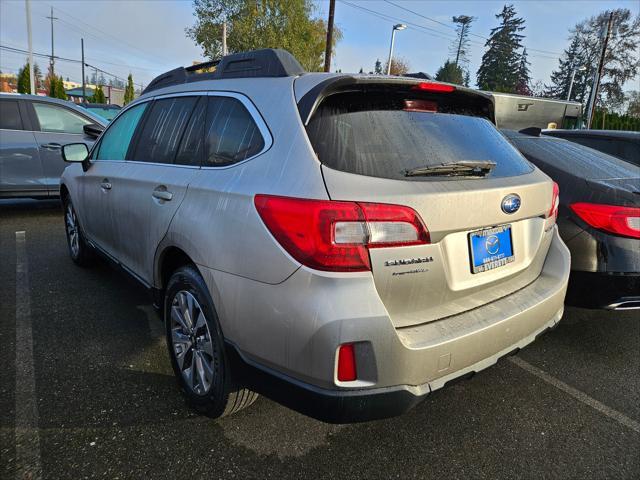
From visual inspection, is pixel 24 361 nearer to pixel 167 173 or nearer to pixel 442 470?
pixel 167 173

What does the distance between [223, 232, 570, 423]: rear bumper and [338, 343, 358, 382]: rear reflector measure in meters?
0.02

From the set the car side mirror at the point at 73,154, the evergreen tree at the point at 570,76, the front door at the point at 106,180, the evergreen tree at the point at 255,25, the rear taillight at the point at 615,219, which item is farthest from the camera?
the evergreen tree at the point at 570,76

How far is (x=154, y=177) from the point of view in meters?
2.64

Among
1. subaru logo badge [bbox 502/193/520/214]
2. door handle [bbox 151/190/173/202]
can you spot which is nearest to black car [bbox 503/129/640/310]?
subaru logo badge [bbox 502/193/520/214]

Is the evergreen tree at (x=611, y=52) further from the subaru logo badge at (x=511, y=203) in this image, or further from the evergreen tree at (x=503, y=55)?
the subaru logo badge at (x=511, y=203)

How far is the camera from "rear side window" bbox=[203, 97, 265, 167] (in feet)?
6.61

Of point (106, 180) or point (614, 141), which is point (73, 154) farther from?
A: point (614, 141)

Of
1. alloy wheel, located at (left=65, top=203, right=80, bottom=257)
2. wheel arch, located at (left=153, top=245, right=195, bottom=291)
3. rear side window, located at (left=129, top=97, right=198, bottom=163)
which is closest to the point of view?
wheel arch, located at (left=153, top=245, right=195, bottom=291)

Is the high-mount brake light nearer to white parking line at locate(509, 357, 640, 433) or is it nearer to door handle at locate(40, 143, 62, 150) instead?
white parking line at locate(509, 357, 640, 433)

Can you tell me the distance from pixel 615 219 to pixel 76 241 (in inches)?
181

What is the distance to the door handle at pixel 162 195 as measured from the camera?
2.41 m

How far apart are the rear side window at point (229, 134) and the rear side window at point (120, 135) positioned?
115 cm

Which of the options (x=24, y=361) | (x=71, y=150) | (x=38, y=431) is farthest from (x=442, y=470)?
(x=71, y=150)

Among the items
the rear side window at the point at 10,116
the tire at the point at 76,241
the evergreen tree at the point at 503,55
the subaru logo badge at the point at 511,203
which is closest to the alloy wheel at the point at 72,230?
the tire at the point at 76,241
